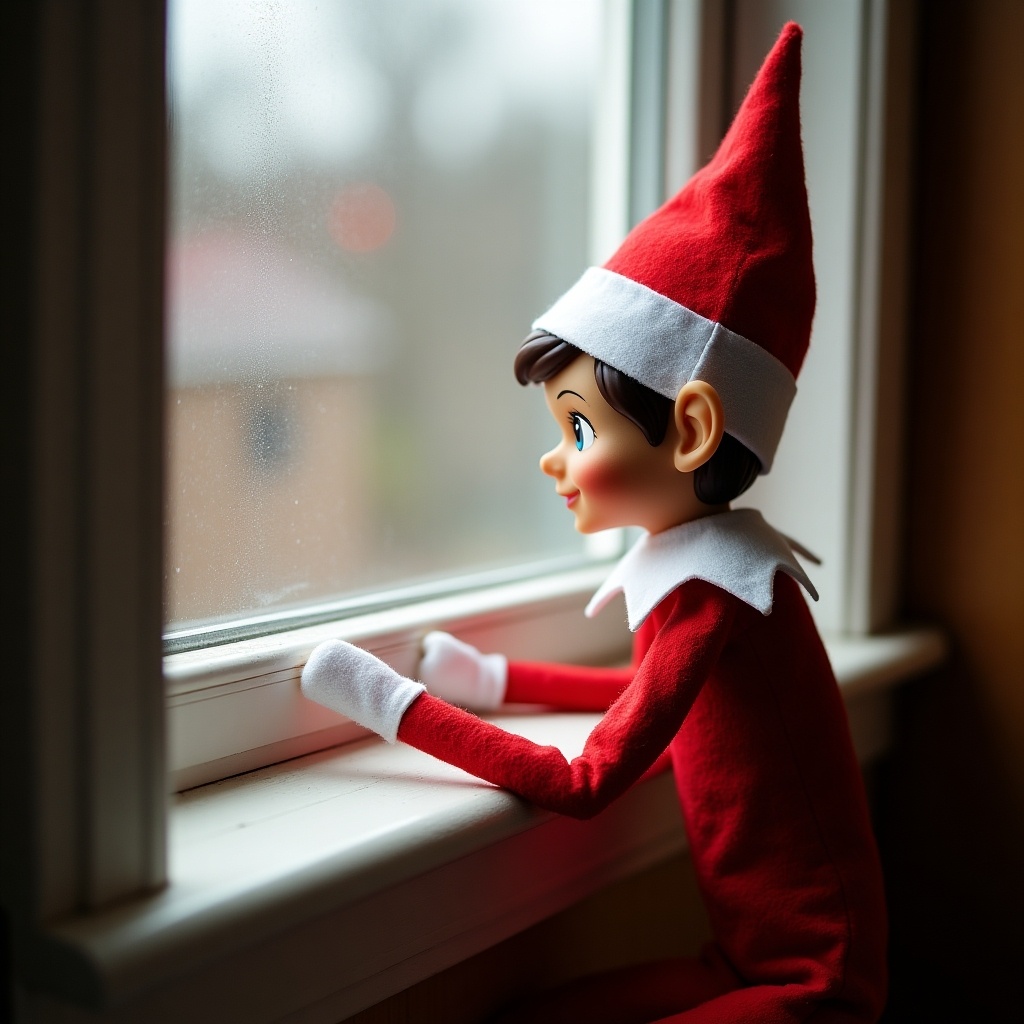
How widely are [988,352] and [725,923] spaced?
0.68 metres

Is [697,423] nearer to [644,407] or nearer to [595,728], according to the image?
[644,407]

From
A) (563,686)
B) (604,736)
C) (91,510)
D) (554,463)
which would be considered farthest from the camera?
(563,686)

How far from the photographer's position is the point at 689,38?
1103 millimetres

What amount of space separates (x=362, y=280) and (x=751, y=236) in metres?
0.33

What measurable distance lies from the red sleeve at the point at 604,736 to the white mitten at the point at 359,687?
10 mm

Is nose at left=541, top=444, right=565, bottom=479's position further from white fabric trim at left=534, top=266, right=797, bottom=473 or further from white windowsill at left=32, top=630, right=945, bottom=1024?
white windowsill at left=32, top=630, right=945, bottom=1024

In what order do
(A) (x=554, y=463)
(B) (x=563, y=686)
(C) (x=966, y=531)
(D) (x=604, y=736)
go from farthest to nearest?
1. (C) (x=966, y=531)
2. (B) (x=563, y=686)
3. (A) (x=554, y=463)
4. (D) (x=604, y=736)

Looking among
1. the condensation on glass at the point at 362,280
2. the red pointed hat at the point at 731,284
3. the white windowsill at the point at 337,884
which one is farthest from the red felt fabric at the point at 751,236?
the white windowsill at the point at 337,884

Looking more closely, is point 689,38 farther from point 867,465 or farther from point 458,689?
point 458,689

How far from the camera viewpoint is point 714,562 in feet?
2.43

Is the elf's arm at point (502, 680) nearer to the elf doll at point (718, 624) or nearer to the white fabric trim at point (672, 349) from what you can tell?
the elf doll at point (718, 624)

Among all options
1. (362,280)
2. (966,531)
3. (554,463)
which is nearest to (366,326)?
(362,280)

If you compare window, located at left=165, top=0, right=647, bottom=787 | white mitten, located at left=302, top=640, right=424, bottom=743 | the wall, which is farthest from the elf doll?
the wall

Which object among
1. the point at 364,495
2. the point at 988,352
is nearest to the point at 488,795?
the point at 364,495
